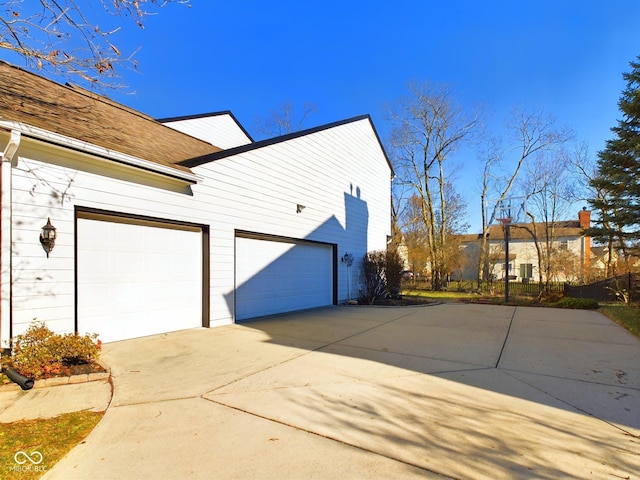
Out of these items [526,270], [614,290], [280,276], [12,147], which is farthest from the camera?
[526,270]

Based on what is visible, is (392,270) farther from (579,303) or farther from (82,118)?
(82,118)

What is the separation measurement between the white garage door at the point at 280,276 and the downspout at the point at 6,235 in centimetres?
448

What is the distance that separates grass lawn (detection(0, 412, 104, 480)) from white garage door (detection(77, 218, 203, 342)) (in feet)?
9.64

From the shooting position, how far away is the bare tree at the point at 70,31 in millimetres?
3836

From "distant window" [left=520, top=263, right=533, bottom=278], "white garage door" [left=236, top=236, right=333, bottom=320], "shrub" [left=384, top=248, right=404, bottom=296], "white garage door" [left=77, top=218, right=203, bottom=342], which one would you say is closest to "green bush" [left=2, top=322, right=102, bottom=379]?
"white garage door" [left=77, top=218, right=203, bottom=342]

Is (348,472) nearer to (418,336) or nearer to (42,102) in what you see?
(418,336)

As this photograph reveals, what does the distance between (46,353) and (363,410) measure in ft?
13.0

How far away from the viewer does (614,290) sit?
13.9 m

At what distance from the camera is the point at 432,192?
86.2ft

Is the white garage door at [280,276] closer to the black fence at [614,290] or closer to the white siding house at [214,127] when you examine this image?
the white siding house at [214,127]

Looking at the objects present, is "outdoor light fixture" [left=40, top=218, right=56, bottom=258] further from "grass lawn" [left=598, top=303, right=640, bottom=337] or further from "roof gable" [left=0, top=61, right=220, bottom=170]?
"grass lawn" [left=598, top=303, right=640, bottom=337]

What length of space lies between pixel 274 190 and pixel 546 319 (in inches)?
339

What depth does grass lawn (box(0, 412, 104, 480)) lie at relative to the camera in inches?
94.0

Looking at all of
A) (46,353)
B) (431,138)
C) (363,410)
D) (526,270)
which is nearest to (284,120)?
(431,138)
